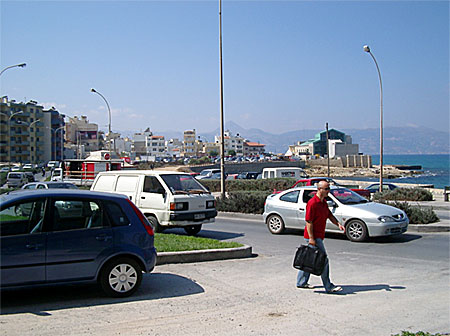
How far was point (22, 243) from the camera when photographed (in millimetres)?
6387

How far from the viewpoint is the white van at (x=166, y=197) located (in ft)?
43.2

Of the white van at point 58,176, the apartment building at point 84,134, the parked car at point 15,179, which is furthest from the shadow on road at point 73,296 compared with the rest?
the apartment building at point 84,134

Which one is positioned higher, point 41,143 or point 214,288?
point 41,143

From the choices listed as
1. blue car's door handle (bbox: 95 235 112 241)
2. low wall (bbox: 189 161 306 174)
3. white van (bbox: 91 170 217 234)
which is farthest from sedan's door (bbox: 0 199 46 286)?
low wall (bbox: 189 161 306 174)

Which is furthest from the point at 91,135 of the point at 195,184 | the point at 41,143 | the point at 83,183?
the point at 195,184

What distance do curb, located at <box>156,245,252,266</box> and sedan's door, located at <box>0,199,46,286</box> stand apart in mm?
3226

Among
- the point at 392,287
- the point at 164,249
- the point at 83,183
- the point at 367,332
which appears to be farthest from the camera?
the point at 83,183

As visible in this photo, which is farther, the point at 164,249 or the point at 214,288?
the point at 164,249

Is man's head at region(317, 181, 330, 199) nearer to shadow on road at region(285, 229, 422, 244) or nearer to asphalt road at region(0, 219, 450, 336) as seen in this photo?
asphalt road at region(0, 219, 450, 336)

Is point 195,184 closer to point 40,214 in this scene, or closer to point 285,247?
point 285,247

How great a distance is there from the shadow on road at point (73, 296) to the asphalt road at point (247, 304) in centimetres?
1

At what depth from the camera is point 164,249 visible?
9898 mm

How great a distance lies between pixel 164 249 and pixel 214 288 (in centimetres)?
233

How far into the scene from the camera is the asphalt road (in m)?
5.95
